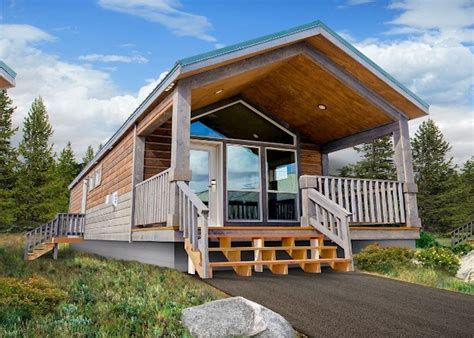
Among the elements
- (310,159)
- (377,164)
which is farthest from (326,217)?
(377,164)

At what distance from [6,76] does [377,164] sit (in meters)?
25.6

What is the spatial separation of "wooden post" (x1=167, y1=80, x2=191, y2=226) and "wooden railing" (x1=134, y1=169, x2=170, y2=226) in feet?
0.99

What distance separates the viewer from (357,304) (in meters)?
3.75

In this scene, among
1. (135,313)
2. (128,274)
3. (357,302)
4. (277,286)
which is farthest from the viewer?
(128,274)

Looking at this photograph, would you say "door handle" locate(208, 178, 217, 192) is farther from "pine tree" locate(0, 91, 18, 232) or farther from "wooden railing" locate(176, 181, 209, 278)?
"pine tree" locate(0, 91, 18, 232)

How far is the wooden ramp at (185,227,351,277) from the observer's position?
18.2 feet

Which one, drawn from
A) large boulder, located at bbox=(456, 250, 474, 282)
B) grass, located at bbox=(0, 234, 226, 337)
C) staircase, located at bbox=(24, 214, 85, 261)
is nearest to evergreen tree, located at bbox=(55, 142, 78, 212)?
staircase, located at bbox=(24, 214, 85, 261)

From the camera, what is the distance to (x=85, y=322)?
3.05 meters

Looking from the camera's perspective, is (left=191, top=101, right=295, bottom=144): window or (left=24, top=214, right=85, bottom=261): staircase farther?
(left=24, top=214, right=85, bottom=261): staircase

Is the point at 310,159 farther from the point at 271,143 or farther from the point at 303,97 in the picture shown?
the point at 303,97

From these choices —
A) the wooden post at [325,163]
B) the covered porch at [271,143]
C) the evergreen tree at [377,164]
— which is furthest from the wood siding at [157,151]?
the evergreen tree at [377,164]

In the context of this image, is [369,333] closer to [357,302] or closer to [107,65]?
[357,302]

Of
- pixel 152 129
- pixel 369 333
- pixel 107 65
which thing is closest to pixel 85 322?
pixel 369 333

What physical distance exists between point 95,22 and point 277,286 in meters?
7.88
